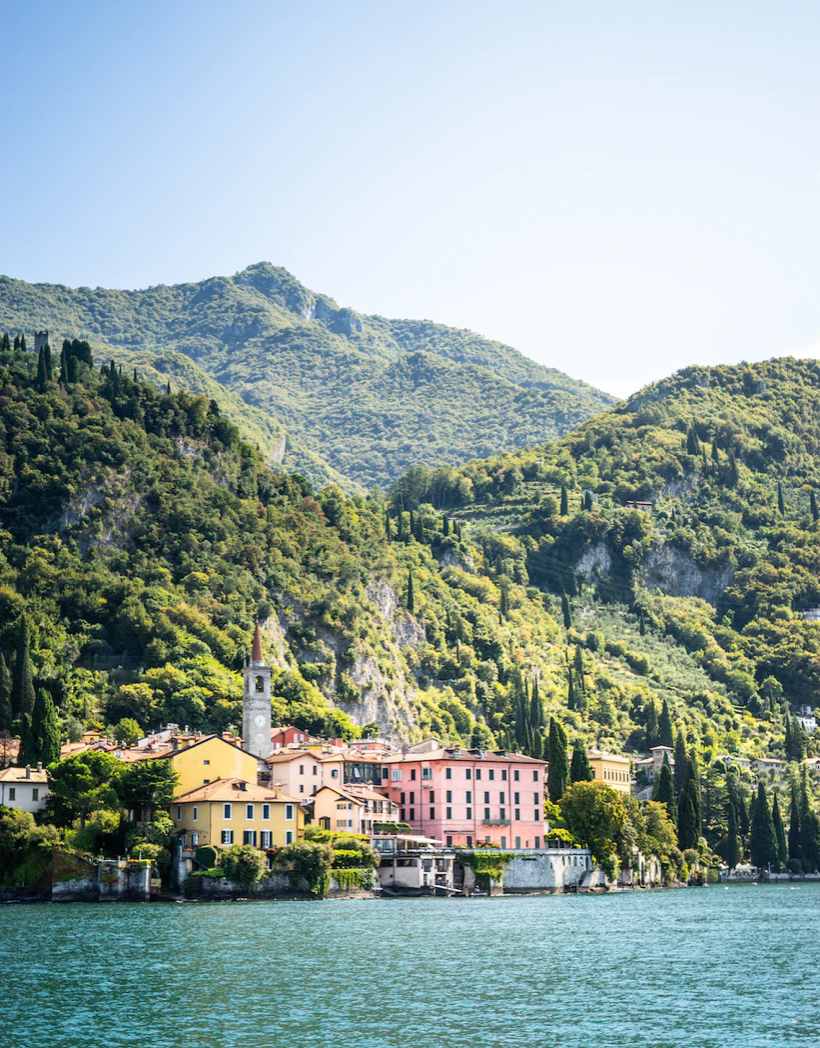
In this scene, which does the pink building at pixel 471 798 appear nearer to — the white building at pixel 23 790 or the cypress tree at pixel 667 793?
the cypress tree at pixel 667 793

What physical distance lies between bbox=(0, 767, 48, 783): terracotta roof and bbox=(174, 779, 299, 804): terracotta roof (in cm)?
906

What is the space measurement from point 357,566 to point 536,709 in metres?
31.4

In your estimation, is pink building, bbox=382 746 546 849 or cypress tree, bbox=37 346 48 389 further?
Answer: cypress tree, bbox=37 346 48 389

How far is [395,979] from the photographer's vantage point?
60781mm

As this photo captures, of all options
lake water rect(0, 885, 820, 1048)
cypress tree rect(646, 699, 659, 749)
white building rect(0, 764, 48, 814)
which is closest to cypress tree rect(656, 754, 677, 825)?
lake water rect(0, 885, 820, 1048)

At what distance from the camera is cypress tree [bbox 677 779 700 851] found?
14012cm

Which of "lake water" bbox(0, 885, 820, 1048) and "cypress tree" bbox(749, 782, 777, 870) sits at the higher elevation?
"cypress tree" bbox(749, 782, 777, 870)

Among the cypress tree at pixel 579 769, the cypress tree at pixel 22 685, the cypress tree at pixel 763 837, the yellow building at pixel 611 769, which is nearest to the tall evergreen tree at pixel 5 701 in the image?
the cypress tree at pixel 22 685

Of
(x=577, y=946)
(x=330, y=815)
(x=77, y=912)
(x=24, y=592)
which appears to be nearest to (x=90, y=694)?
(x=24, y=592)

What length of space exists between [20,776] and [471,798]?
3744 centimetres

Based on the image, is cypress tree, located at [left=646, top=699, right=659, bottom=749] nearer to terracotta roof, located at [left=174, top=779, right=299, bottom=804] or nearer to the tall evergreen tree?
terracotta roof, located at [left=174, top=779, right=299, bottom=804]

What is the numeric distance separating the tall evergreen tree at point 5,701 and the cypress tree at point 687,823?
196ft

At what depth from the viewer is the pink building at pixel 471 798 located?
12269 centimetres

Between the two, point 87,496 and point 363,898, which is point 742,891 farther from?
point 87,496
